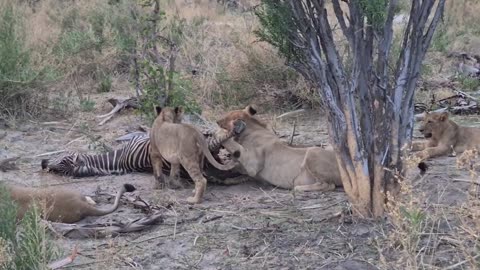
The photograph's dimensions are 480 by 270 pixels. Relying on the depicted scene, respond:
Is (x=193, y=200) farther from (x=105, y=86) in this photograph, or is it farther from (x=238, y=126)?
(x=105, y=86)

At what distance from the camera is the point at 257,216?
20.8 feet

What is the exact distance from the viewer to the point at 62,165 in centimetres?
829

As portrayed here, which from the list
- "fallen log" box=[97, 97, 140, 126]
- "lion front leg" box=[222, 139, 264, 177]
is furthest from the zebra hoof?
"fallen log" box=[97, 97, 140, 126]

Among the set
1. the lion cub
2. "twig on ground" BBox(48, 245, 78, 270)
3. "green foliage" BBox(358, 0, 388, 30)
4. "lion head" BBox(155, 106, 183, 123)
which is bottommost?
"twig on ground" BBox(48, 245, 78, 270)

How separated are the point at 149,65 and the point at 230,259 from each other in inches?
166

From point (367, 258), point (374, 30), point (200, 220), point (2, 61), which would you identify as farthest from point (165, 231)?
point (2, 61)

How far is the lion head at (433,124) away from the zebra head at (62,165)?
3.75 metres

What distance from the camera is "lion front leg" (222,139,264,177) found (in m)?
7.59

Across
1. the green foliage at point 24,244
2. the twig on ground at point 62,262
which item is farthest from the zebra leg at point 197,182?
the green foliage at point 24,244

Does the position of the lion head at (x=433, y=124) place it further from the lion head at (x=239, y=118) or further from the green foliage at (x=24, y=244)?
the green foliage at (x=24, y=244)

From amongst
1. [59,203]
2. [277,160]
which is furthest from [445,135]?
[59,203]

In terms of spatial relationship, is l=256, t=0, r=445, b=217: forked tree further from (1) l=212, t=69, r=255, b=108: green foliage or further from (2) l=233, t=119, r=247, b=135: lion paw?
(1) l=212, t=69, r=255, b=108: green foliage

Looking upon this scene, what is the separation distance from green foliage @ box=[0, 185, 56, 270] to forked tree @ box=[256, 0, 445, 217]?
2173mm

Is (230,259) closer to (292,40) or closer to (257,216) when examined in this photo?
(257,216)
